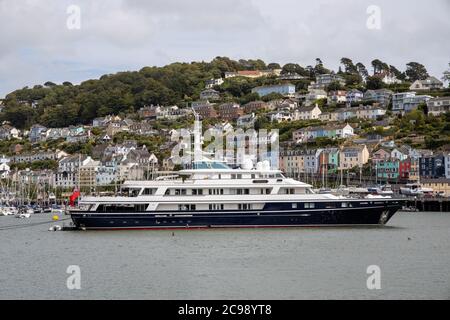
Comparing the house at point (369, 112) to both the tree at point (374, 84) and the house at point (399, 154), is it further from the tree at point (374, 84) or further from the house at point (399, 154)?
the house at point (399, 154)

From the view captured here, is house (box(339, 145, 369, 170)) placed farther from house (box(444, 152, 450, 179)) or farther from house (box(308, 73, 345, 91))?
house (box(308, 73, 345, 91))

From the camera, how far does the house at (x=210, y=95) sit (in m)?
158

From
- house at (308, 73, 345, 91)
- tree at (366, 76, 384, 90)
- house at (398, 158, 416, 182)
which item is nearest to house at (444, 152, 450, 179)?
house at (398, 158, 416, 182)

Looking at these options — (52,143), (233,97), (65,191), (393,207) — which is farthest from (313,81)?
(393,207)

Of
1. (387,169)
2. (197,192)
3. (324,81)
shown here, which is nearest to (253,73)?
(324,81)

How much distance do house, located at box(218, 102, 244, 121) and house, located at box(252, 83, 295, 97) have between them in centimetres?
1253

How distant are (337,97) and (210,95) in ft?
91.5

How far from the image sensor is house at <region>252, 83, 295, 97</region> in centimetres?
15200

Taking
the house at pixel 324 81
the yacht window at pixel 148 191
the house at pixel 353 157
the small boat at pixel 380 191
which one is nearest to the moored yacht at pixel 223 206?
the yacht window at pixel 148 191

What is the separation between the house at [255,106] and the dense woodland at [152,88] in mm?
7196

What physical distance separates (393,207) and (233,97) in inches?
4358

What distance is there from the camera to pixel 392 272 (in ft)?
104

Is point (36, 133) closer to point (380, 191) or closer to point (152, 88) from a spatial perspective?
point (152, 88)
